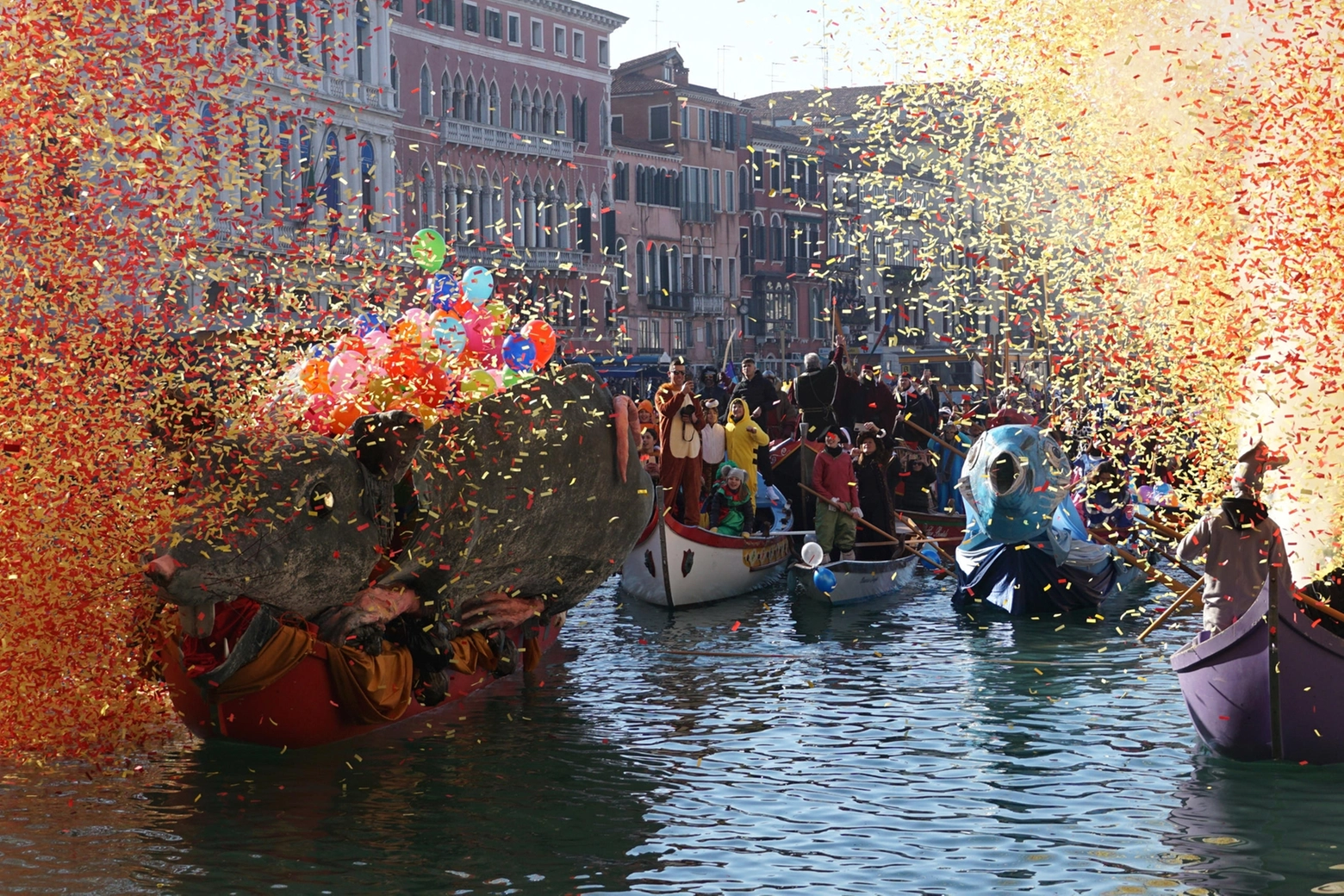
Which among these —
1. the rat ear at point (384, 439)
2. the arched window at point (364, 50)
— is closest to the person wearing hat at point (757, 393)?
the rat ear at point (384, 439)

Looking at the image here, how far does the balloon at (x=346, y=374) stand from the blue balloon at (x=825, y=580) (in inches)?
352

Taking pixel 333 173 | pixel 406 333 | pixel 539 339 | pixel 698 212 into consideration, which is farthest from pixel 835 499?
pixel 698 212

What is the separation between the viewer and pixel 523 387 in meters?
12.8

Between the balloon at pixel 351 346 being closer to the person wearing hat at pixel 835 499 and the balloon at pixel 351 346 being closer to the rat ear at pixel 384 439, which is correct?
the rat ear at pixel 384 439

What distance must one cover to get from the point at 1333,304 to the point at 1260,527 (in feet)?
5.34

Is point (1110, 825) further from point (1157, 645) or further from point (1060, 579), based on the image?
point (1060, 579)

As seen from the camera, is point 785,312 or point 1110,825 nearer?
point 1110,825

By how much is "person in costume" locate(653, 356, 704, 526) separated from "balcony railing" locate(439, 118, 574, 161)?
1415 inches

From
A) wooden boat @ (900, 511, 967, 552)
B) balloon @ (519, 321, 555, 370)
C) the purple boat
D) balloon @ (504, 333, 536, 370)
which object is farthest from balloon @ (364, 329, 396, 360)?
wooden boat @ (900, 511, 967, 552)

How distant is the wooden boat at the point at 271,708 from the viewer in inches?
459

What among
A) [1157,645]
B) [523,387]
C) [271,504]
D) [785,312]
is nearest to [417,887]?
[271,504]

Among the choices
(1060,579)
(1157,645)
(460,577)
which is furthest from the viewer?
(1060,579)

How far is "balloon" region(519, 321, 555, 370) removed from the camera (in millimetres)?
13112

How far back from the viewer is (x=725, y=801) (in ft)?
36.3
